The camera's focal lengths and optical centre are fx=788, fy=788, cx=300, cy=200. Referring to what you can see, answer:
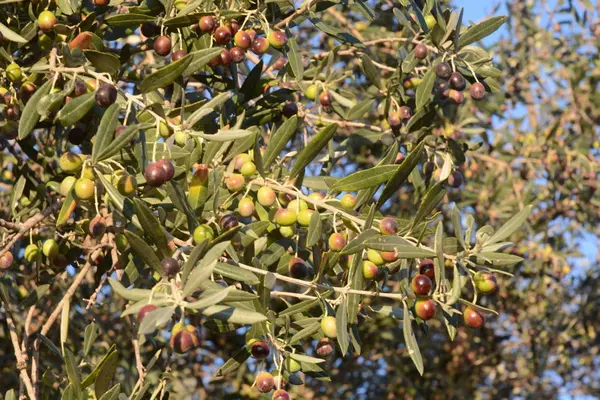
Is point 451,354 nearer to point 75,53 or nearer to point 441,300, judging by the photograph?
point 441,300

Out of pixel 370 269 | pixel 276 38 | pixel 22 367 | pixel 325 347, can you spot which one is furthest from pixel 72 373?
pixel 276 38

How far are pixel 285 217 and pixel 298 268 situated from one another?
0.67ft

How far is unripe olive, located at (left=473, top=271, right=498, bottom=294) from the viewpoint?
1.89 metres

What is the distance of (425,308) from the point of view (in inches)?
74.0

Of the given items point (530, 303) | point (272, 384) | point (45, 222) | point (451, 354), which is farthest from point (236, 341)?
point (272, 384)

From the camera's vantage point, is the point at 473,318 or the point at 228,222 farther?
the point at 473,318

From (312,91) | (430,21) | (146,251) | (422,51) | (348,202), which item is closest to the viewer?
(146,251)

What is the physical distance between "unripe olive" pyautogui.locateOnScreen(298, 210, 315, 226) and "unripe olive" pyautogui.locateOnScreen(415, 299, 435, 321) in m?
0.33

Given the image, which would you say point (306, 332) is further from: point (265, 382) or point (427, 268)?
point (427, 268)

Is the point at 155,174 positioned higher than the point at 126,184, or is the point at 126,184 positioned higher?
the point at 155,174

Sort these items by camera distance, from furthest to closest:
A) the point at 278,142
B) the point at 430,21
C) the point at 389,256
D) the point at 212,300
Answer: the point at 430,21
the point at 278,142
the point at 389,256
the point at 212,300

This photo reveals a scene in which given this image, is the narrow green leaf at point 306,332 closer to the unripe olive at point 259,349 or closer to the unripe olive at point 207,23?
the unripe olive at point 259,349

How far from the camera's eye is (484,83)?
2582 mm

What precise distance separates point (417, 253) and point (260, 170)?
0.44 metres
